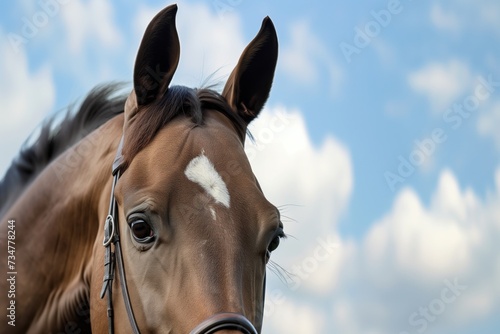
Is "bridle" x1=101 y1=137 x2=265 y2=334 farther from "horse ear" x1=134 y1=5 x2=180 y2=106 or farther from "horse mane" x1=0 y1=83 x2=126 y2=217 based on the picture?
"horse mane" x1=0 y1=83 x2=126 y2=217

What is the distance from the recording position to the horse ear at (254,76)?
208 inches

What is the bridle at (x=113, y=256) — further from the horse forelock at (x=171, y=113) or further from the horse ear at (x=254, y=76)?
the horse ear at (x=254, y=76)

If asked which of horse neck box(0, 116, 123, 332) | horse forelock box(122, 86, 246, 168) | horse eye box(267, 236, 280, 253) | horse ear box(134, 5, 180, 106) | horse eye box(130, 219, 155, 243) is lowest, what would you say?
horse neck box(0, 116, 123, 332)

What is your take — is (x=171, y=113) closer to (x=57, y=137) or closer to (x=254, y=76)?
(x=254, y=76)

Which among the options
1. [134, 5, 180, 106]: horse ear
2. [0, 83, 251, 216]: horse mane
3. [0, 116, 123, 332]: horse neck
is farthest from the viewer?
[0, 83, 251, 216]: horse mane

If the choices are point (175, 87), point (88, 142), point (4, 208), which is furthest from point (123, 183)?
point (4, 208)

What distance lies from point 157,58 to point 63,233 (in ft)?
5.66

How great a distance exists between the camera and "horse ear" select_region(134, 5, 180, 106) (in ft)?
15.8

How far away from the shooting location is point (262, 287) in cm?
432

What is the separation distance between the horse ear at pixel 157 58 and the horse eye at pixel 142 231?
3.89 ft

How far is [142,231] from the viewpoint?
4.16 m

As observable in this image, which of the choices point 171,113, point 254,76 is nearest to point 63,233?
point 171,113

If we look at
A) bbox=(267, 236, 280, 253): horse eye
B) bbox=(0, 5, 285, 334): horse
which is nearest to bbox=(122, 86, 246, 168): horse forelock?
bbox=(0, 5, 285, 334): horse

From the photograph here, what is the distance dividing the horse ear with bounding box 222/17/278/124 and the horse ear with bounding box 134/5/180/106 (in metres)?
0.60
